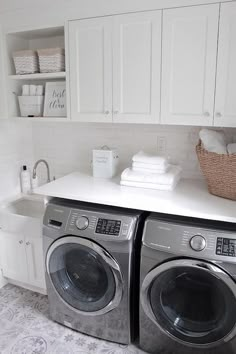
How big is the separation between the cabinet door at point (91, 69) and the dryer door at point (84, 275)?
0.88 m

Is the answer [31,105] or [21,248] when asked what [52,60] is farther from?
[21,248]

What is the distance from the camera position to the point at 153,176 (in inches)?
79.5

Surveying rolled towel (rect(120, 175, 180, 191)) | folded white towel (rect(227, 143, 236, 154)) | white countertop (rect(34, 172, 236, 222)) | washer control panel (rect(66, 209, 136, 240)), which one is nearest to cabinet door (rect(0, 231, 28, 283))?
white countertop (rect(34, 172, 236, 222))

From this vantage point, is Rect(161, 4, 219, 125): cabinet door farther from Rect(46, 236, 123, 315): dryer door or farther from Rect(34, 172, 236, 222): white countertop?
Rect(46, 236, 123, 315): dryer door

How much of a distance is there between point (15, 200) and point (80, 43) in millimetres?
1346

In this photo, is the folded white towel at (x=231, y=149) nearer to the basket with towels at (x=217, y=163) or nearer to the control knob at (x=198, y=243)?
the basket with towels at (x=217, y=163)

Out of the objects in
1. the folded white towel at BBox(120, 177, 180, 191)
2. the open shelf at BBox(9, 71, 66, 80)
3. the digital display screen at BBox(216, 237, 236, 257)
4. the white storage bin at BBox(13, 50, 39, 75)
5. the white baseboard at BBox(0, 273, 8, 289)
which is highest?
the white storage bin at BBox(13, 50, 39, 75)

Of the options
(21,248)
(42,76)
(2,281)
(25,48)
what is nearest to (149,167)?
(42,76)

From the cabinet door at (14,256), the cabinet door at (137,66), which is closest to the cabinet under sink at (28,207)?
the cabinet door at (14,256)

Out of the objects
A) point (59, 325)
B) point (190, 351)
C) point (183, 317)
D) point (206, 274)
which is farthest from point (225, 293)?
Result: point (59, 325)

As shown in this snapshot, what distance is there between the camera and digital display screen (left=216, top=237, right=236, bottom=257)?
59.9 inches

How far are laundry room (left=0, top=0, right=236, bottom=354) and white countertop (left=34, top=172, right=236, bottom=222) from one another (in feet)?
0.04

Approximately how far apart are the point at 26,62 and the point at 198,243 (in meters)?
1.77

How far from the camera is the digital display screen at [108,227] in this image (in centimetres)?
176
